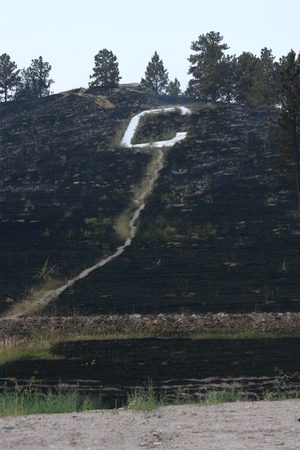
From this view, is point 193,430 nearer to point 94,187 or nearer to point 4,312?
point 4,312

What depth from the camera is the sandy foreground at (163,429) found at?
21.0ft

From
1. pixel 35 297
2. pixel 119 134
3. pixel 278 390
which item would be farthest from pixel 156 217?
pixel 119 134

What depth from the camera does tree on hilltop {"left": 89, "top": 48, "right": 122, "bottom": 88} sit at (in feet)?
295

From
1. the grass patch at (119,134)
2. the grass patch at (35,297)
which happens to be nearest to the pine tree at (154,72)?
the grass patch at (119,134)

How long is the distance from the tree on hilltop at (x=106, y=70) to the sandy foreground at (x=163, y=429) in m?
86.6

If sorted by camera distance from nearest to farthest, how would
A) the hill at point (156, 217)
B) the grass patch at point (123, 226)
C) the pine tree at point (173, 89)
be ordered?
the hill at point (156, 217) → the grass patch at point (123, 226) → the pine tree at point (173, 89)

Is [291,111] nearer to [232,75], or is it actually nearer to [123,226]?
[123,226]

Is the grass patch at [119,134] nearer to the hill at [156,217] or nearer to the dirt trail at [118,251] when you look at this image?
the hill at [156,217]

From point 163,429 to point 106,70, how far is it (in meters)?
88.2

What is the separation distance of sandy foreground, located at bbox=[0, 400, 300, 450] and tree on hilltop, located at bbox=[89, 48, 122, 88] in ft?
284

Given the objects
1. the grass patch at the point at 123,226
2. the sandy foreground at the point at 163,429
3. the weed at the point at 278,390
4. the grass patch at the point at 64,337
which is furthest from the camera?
the grass patch at the point at 123,226

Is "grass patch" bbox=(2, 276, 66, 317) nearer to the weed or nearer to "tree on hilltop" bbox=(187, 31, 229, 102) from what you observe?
the weed

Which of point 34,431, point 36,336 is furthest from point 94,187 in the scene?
point 34,431

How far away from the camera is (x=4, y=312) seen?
20188 millimetres
